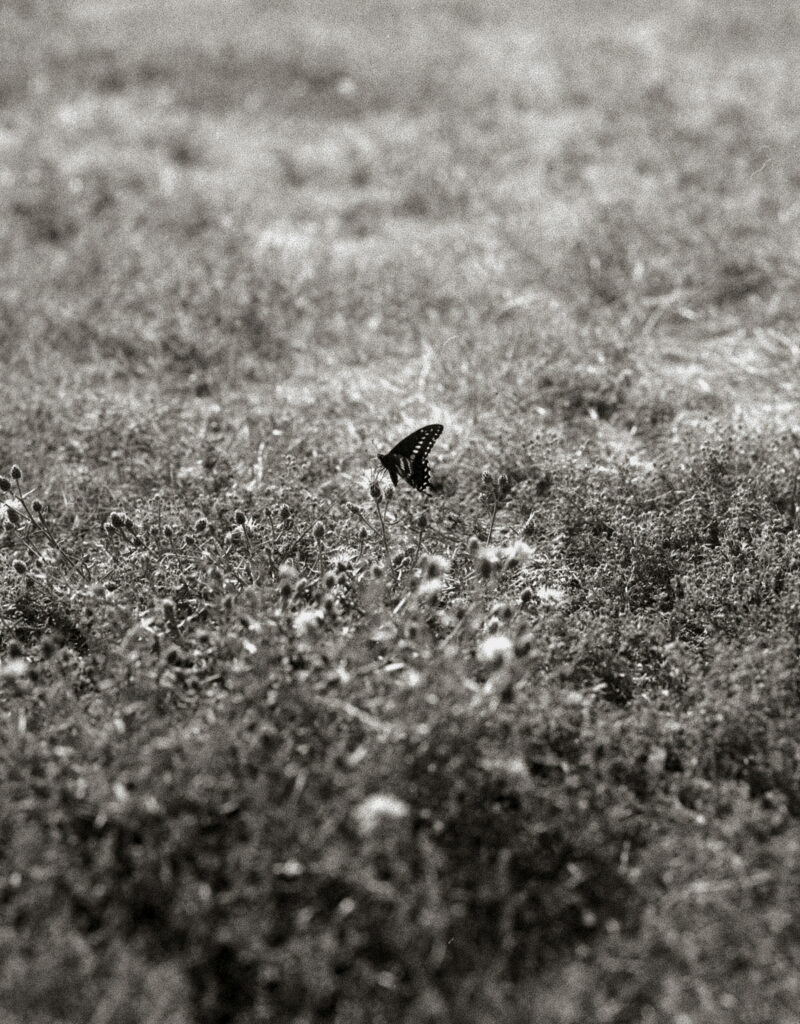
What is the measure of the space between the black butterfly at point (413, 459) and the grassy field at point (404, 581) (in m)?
0.15

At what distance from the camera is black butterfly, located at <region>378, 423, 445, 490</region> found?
4.37m

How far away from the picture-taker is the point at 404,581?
170 inches

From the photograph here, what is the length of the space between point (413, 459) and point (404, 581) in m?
0.52

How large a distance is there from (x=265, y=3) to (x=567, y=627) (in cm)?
1174

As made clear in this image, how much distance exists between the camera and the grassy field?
301 centimetres

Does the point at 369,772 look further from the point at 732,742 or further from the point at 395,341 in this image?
the point at 395,341

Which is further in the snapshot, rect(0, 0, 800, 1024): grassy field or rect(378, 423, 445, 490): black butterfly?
rect(378, 423, 445, 490): black butterfly

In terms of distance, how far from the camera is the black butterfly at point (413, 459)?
14.3 ft

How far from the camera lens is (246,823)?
10.6 ft

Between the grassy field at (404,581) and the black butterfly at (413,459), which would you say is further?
the black butterfly at (413,459)

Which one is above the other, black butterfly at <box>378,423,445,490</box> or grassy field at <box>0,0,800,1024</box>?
black butterfly at <box>378,423,445,490</box>

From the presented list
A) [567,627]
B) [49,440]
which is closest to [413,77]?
[49,440]

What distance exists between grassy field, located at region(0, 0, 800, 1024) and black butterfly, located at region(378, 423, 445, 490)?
15 centimetres

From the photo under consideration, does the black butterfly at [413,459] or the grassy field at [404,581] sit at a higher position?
the black butterfly at [413,459]
